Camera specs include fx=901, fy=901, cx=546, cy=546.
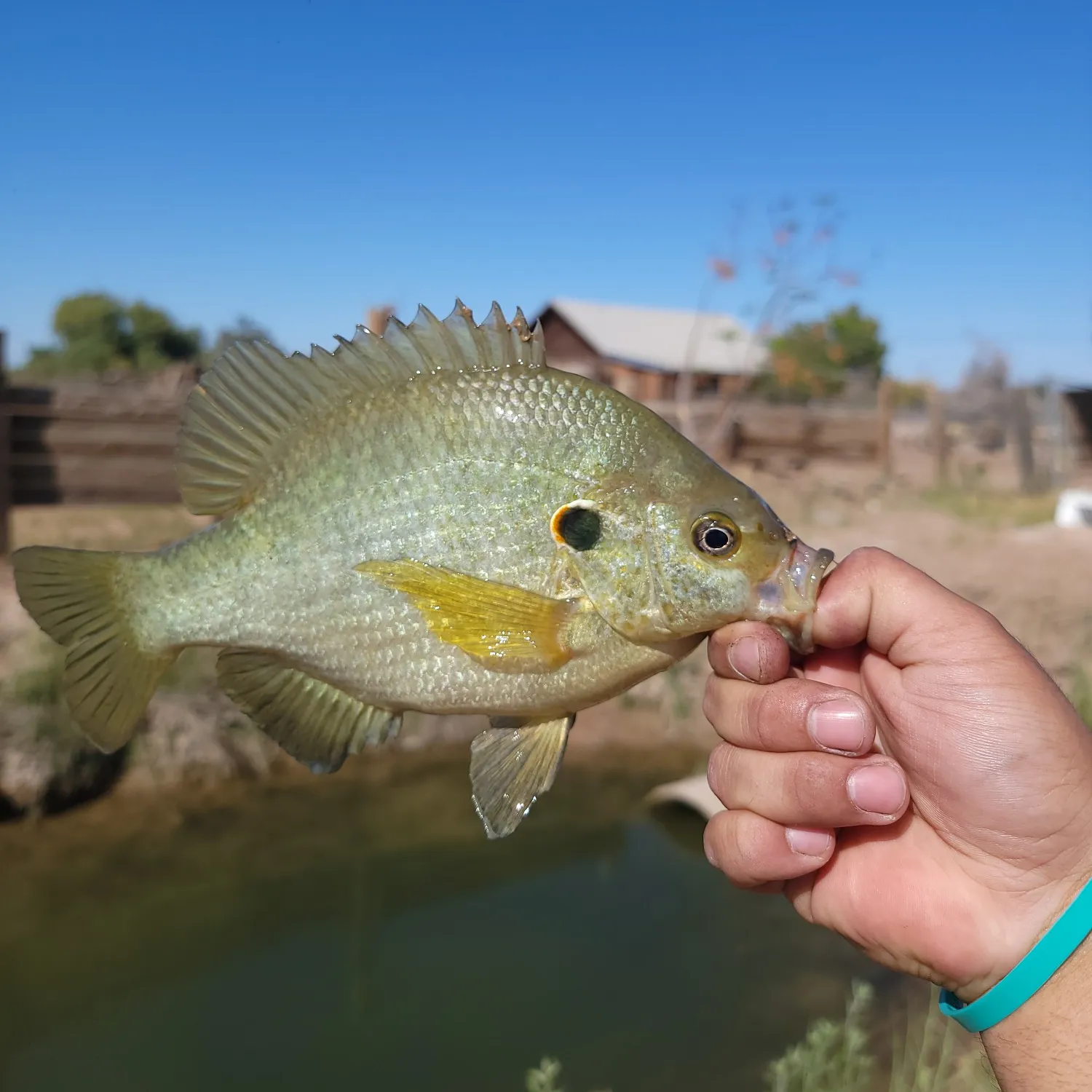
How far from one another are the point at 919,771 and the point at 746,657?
0.55m

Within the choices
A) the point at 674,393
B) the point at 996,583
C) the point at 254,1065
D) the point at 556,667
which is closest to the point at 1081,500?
the point at 996,583

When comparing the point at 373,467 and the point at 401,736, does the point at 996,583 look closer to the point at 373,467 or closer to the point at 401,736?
the point at 401,736

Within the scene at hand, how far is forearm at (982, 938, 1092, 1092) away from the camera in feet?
5.50

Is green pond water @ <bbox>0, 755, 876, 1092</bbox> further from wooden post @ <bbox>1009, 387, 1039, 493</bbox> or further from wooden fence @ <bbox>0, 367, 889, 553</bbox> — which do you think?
wooden post @ <bbox>1009, 387, 1039, 493</bbox>

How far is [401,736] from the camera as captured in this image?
7879mm

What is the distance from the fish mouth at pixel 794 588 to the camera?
1658mm

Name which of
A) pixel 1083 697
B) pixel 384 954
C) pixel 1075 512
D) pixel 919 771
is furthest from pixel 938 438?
pixel 919 771

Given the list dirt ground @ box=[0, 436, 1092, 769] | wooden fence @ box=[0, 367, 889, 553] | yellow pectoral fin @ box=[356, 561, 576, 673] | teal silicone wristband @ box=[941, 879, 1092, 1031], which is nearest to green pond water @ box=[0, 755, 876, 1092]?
dirt ground @ box=[0, 436, 1092, 769]

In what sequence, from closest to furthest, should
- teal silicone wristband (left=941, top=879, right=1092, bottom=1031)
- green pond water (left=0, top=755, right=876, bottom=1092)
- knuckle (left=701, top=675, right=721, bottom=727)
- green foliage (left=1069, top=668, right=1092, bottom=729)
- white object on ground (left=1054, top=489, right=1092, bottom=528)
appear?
teal silicone wristband (left=941, top=879, right=1092, bottom=1031)
knuckle (left=701, top=675, right=721, bottom=727)
green pond water (left=0, top=755, right=876, bottom=1092)
green foliage (left=1069, top=668, right=1092, bottom=729)
white object on ground (left=1054, top=489, right=1092, bottom=528)

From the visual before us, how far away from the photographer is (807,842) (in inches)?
77.0

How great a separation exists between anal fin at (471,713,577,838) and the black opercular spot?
1.15 feet

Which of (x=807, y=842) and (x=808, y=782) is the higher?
(x=808, y=782)

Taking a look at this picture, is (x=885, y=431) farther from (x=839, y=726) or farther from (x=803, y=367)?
(x=839, y=726)

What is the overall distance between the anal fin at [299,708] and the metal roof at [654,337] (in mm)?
26350
